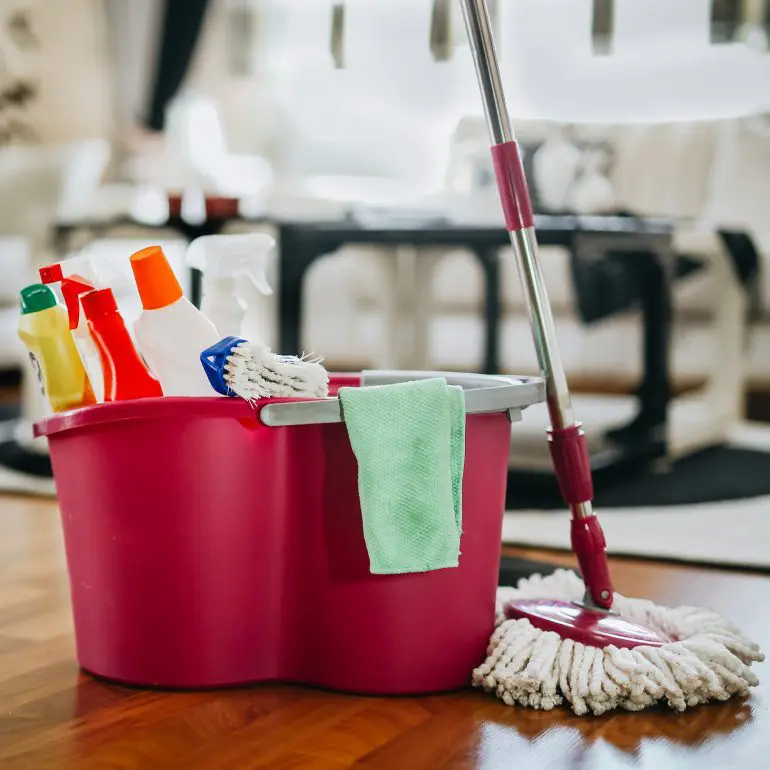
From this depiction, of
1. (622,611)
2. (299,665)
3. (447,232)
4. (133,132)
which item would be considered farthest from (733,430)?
(133,132)

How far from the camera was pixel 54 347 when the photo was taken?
1018 mm

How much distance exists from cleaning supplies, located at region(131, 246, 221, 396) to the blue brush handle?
0.15 ft

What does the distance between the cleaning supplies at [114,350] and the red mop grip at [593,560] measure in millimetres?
418

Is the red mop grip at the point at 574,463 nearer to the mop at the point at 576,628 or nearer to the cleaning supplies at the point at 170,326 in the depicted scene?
the mop at the point at 576,628

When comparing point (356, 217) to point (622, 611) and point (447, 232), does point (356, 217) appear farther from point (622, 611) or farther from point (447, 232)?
point (622, 611)

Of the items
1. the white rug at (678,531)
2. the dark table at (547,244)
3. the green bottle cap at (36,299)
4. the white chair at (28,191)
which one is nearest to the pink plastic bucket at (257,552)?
the green bottle cap at (36,299)

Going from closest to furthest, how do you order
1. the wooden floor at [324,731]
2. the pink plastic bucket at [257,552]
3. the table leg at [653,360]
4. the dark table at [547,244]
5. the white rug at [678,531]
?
the wooden floor at [324,731] → the pink plastic bucket at [257,552] → the white rug at [678,531] → the dark table at [547,244] → the table leg at [653,360]

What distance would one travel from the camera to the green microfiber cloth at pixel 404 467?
903 mm

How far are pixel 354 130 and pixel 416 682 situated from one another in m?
3.69

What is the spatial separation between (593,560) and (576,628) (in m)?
0.08

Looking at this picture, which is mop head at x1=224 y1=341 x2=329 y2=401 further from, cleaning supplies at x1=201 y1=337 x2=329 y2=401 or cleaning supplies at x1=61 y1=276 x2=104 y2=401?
cleaning supplies at x1=61 y1=276 x2=104 y2=401

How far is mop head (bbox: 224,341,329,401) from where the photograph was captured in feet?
2.99

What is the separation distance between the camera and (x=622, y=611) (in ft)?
3.50

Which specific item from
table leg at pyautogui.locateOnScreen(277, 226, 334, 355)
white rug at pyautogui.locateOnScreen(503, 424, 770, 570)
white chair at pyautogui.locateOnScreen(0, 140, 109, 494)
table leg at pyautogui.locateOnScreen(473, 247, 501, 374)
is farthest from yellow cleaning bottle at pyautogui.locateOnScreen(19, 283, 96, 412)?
white chair at pyautogui.locateOnScreen(0, 140, 109, 494)
